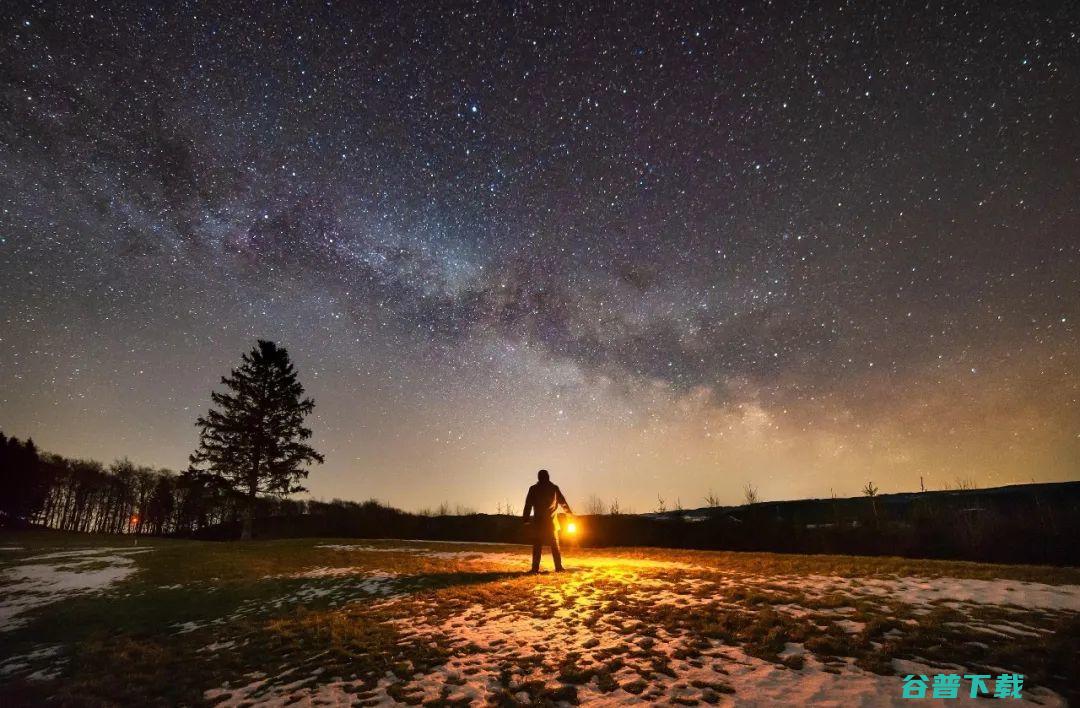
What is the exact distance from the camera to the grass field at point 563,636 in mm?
5691

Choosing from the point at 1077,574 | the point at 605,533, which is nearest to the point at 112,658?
the point at 1077,574

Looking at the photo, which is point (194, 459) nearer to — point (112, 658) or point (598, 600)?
point (112, 658)

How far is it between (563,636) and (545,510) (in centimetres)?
608

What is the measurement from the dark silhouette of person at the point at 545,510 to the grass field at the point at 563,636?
977 millimetres

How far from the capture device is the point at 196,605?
12.3 m

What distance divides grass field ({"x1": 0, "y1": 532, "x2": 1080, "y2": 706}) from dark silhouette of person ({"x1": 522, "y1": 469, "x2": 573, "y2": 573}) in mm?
977

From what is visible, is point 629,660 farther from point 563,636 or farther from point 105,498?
point 105,498

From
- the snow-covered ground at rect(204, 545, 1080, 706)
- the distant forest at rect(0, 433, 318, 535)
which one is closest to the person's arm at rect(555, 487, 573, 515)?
the snow-covered ground at rect(204, 545, 1080, 706)

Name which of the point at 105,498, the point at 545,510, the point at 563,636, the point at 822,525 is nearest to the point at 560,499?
the point at 545,510

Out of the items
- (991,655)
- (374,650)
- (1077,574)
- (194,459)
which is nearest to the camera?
(991,655)

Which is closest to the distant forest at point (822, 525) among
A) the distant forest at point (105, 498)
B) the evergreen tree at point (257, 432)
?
the evergreen tree at point (257, 432)

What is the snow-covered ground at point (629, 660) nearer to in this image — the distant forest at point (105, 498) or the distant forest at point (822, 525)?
the distant forest at point (822, 525)

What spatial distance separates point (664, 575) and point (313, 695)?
880 centimetres

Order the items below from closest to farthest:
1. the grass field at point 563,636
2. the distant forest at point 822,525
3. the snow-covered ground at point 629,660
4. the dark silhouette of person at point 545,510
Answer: the snow-covered ground at point 629,660 < the grass field at point 563,636 < the dark silhouette of person at point 545,510 < the distant forest at point 822,525
